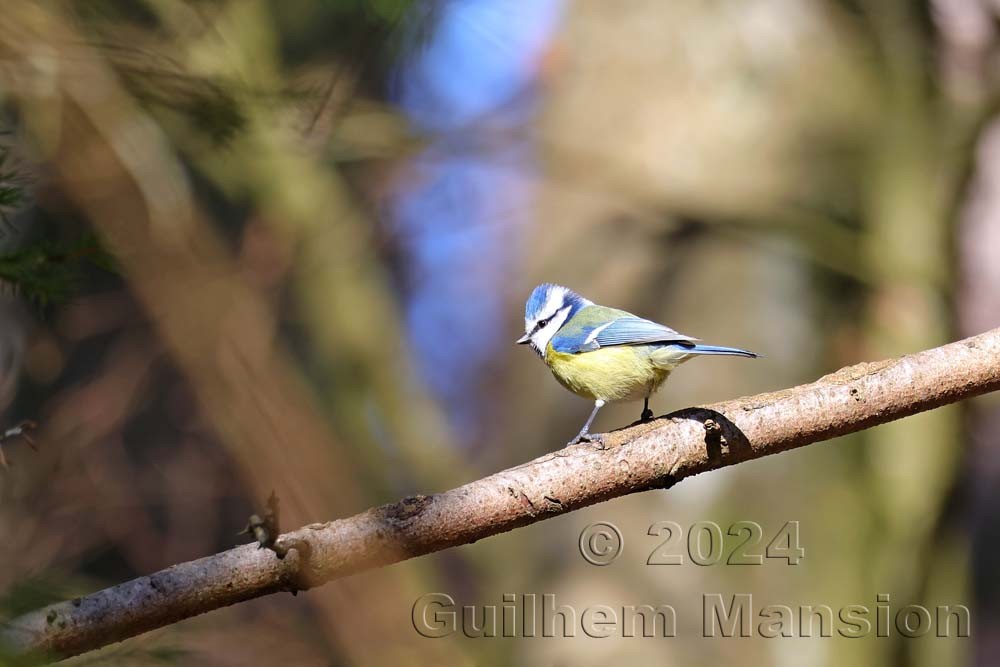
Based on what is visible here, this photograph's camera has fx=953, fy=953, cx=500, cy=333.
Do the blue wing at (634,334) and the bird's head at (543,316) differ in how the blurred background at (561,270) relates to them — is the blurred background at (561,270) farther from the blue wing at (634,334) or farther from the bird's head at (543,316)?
the blue wing at (634,334)

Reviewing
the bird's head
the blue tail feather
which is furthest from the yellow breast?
the bird's head

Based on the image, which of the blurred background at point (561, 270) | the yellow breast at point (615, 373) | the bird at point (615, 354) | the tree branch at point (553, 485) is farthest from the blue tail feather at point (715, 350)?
the blurred background at point (561, 270)

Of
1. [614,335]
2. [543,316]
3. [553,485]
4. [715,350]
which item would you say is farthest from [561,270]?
[553,485]

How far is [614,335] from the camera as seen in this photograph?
81.4 inches

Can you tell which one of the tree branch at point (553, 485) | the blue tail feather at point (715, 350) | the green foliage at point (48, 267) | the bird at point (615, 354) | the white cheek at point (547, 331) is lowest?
the tree branch at point (553, 485)

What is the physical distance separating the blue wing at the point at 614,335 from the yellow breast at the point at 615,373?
0.02 meters

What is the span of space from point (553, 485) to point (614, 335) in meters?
0.68

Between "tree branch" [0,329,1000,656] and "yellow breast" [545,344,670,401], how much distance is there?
1.37 ft

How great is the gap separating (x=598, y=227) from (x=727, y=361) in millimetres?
806

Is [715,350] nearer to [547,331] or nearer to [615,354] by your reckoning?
[615,354]

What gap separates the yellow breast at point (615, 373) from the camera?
2.00 meters

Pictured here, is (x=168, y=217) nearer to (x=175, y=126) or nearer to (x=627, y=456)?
(x=175, y=126)

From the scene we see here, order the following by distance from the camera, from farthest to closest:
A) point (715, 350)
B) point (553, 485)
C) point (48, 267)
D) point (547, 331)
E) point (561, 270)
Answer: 1. point (561, 270)
2. point (547, 331)
3. point (715, 350)
4. point (553, 485)
5. point (48, 267)

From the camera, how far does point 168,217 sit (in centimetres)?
342
